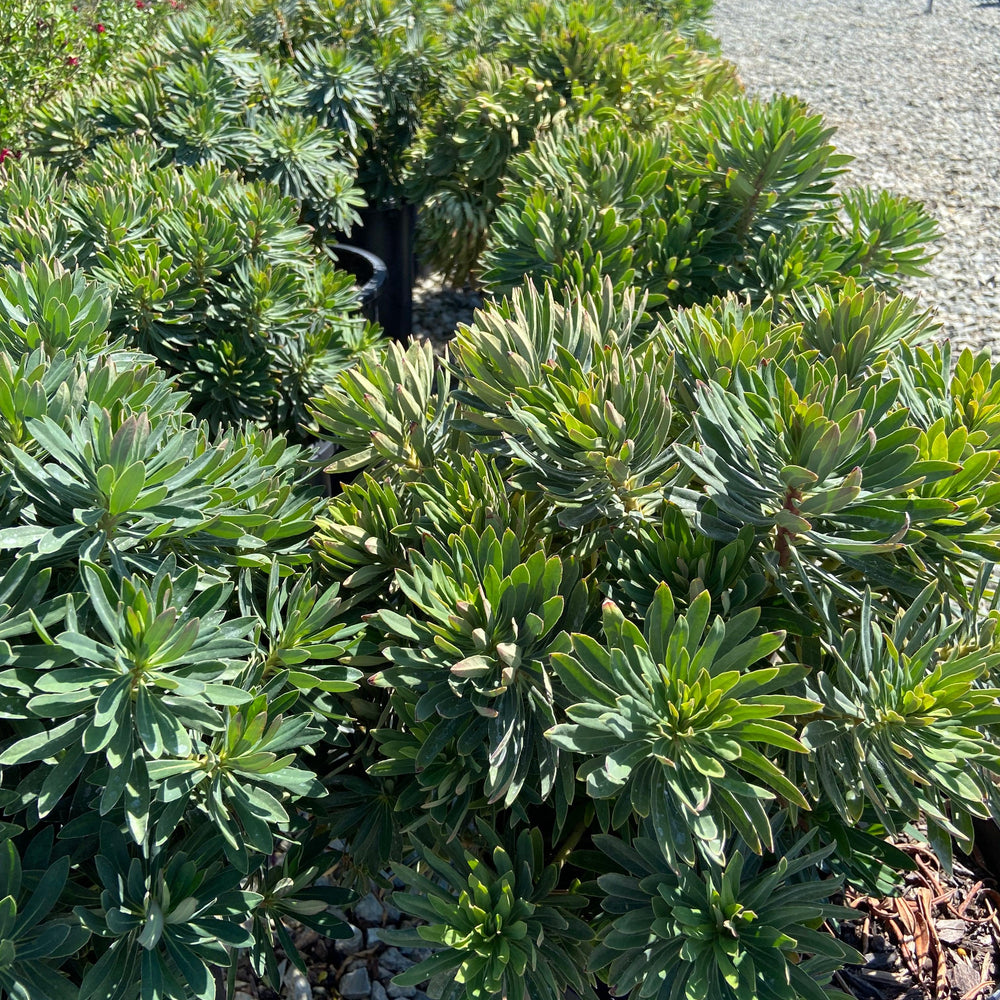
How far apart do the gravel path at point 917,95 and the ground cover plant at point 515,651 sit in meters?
3.74

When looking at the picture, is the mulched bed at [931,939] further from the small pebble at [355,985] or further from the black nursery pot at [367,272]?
the black nursery pot at [367,272]

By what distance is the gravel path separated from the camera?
205 inches

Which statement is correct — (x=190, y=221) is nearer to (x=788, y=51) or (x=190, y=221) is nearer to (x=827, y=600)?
(x=827, y=600)

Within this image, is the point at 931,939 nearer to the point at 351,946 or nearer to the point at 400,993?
the point at 400,993

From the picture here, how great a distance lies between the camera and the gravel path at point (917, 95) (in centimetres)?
520

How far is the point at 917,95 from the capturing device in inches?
306

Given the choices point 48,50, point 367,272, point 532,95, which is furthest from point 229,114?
point 48,50

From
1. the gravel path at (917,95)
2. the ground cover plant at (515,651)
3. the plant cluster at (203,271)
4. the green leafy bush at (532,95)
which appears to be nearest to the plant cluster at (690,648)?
the ground cover plant at (515,651)

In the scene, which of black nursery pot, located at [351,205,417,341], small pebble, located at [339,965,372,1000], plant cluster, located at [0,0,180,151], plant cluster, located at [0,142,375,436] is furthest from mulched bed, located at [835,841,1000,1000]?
plant cluster, located at [0,0,180,151]

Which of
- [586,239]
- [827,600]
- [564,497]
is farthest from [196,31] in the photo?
[827,600]

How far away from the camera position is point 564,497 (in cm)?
132

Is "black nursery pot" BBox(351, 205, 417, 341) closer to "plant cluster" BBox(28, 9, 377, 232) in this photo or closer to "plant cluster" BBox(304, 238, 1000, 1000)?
"plant cluster" BBox(28, 9, 377, 232)

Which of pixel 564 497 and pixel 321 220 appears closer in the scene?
pixel 564 497

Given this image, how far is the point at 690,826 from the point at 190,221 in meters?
2.34
